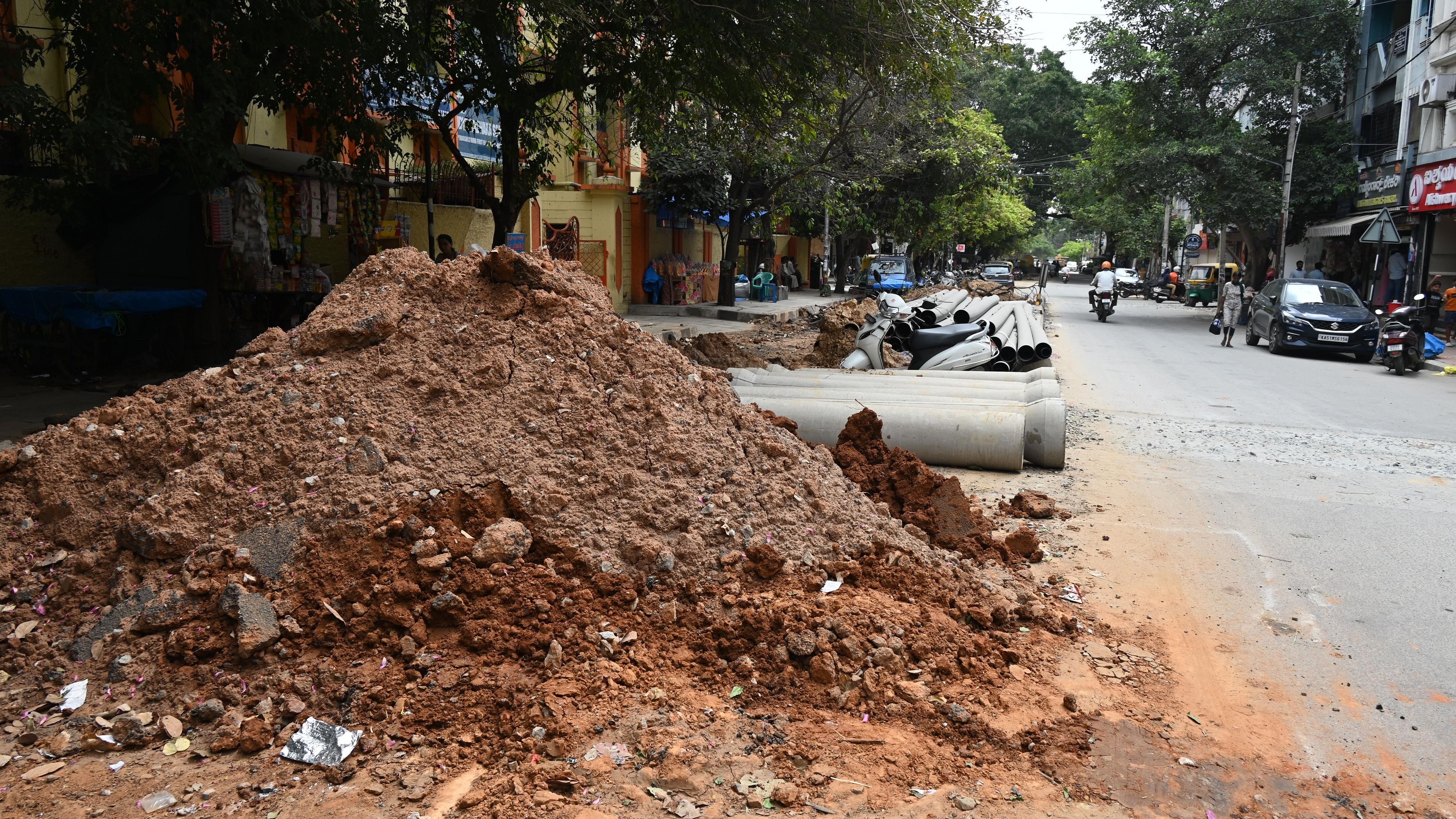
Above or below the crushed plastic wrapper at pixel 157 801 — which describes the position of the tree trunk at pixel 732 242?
above

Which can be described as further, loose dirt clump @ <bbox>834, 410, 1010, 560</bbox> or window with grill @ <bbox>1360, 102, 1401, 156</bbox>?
window with grill @ <bbox>1360, 102, 1401, 156</bbox>

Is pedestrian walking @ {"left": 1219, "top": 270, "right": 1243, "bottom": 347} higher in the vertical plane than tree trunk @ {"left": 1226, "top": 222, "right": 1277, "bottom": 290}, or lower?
lower

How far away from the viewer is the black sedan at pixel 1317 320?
17797 millimetres

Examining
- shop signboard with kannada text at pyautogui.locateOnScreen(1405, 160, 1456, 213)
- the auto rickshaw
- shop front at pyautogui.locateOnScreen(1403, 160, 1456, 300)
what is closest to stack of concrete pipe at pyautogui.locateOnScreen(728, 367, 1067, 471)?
shop signboard with kannada text at pyautogui.locateOnScreen(1405, 160, 1456, 213)

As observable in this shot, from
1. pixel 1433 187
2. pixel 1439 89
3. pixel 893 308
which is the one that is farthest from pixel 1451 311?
pixel 893 308

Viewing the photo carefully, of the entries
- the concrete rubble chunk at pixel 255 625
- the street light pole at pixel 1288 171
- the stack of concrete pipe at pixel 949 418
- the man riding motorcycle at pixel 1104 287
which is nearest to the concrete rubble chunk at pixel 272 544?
the concrete rubble chunk at pixel 255 625

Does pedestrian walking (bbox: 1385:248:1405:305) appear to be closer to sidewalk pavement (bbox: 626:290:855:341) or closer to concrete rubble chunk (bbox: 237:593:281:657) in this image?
sidewalk pavement (bbox: 626:290:855:341)

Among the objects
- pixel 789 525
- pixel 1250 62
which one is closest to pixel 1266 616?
pixel 789 525

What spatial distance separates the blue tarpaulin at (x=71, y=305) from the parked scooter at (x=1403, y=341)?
58.6 ft

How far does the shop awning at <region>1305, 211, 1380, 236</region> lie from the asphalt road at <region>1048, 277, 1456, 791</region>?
14.3 meters

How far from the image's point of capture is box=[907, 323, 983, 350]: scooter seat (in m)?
12.3

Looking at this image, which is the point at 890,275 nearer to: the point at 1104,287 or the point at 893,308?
the point at 1104,287

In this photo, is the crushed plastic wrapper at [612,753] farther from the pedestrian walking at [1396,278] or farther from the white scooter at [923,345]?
the pedestrian walking at [1396,278]

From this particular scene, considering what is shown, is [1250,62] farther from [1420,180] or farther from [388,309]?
[388,309]
